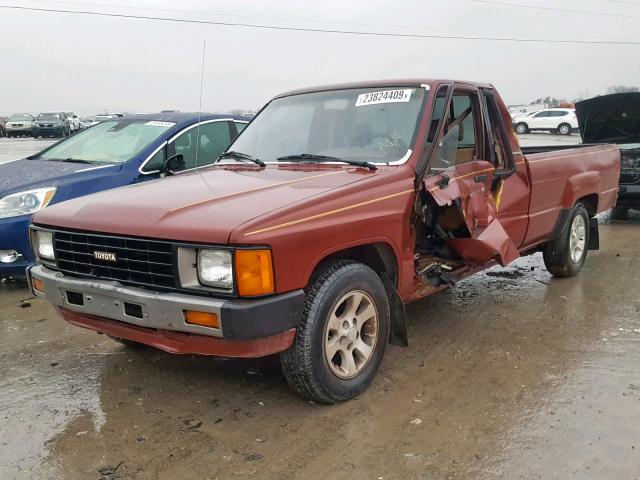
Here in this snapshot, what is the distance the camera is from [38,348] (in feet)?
14.2

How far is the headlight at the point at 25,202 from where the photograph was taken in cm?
533

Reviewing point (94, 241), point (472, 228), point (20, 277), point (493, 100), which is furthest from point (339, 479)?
point (20, 277)

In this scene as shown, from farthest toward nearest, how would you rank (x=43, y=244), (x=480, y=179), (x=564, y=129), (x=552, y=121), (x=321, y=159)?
(x=552, y=121), (x=564, y=129), (x=480, y=179), (x=321, y=159), (x=43, y=244)

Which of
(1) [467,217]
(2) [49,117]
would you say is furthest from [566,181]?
(2) [49,117]

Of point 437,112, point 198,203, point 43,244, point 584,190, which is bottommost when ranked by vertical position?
point 43,244

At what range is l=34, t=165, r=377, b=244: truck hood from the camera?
2932mm

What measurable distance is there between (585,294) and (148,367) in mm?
3916

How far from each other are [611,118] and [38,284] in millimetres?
8465

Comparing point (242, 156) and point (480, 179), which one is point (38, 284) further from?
point (480, 179)

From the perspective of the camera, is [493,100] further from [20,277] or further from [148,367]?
[20,277]

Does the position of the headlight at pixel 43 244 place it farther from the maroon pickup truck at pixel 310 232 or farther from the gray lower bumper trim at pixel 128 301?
the gray lower bumper trim at pixel 128 301

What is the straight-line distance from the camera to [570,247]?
234 inches

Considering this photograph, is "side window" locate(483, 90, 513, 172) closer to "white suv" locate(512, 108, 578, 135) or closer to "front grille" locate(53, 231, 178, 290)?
"front grille" locate(53, 231, 178, 290)

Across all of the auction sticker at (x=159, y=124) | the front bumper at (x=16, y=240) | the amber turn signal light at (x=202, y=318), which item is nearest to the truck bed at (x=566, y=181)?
the amber turn signal light at (x=202, y=318)
